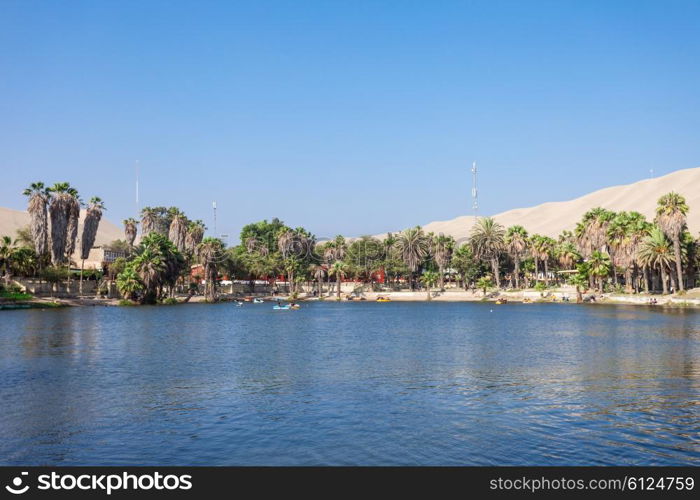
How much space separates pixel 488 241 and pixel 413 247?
21.1m

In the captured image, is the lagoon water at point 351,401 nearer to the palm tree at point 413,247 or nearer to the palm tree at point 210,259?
the palm tree at point 210,259

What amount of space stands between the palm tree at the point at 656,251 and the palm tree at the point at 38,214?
9831 centimetres

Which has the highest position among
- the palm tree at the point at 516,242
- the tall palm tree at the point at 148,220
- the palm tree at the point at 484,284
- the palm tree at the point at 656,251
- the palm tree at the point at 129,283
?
Answer: the tall palm tree at the point at 148,220

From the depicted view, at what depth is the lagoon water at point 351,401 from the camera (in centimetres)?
1822

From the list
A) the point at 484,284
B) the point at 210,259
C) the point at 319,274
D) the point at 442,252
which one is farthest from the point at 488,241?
the point at 210,259

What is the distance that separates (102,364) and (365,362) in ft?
53.1

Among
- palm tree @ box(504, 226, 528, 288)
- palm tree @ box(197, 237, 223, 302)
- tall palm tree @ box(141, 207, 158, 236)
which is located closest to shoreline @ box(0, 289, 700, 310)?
palm tree @ box(197, 237, 223, 302)

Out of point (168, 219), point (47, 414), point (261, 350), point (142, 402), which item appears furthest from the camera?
point (168, 219)

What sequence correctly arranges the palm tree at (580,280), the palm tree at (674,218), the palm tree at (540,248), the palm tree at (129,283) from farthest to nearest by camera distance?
the palm tree at (540,248) < the palm tree at (580,280) < the palm tree at (129,283) < the palm tree at (674,218)

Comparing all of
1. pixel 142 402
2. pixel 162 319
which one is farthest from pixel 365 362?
pixel 162 319

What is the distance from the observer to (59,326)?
63.2 metres

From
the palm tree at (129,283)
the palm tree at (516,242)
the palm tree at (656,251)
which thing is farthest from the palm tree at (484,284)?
the palm tree at (129,283)

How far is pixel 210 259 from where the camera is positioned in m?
126
